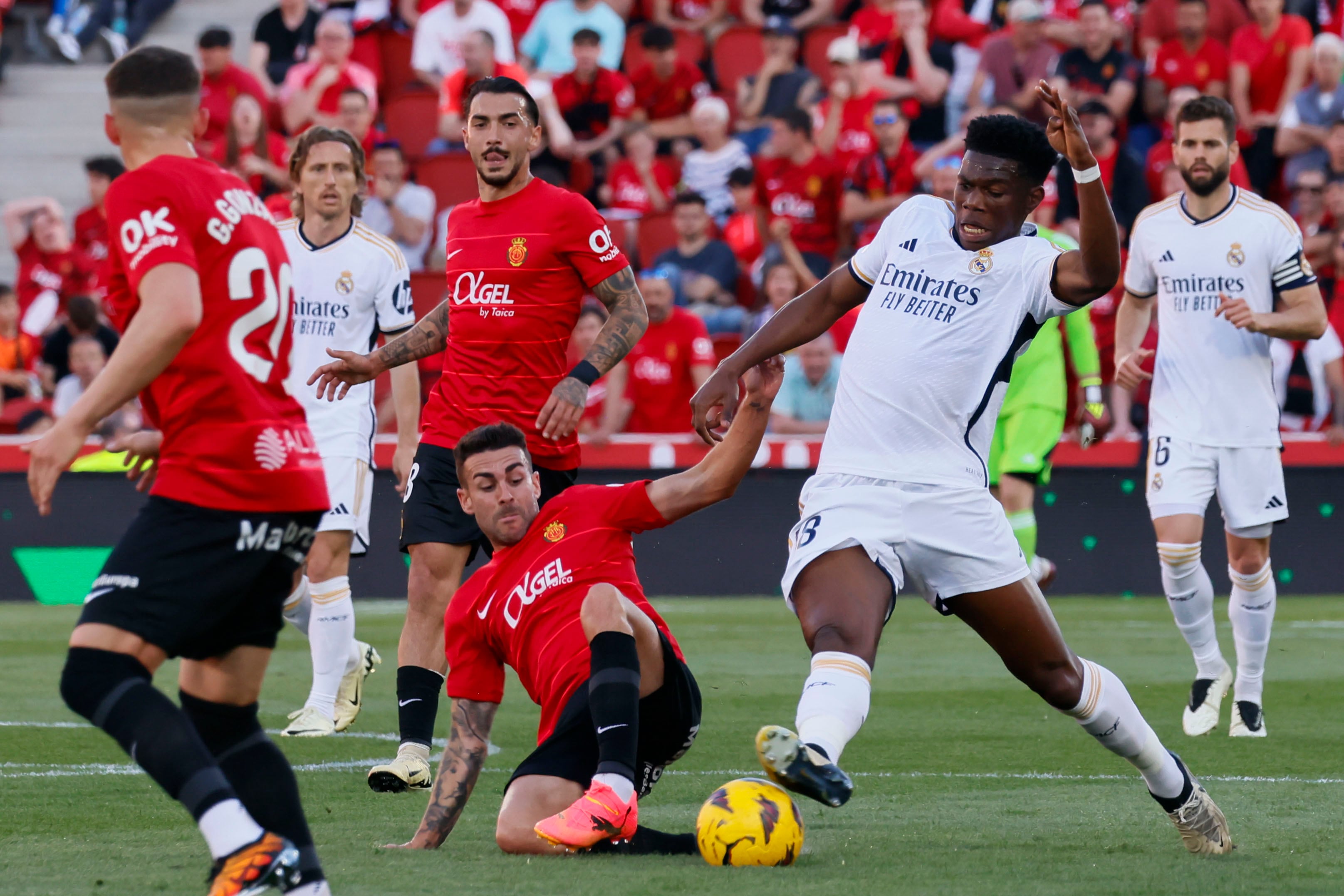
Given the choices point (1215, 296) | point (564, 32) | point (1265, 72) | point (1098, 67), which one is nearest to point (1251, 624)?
point (1215, 296)

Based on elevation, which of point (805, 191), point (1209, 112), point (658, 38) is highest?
point (658, 38)

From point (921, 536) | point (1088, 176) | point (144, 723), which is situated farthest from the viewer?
point (921, 536)

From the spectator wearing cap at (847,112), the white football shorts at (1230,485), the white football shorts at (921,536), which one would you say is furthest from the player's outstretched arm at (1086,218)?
the spectator wearing cap at (847,112)

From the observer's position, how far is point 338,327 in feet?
26.5

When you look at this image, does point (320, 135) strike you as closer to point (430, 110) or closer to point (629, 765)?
point (629, 765)

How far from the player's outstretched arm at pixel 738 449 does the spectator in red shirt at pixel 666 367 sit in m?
8.57

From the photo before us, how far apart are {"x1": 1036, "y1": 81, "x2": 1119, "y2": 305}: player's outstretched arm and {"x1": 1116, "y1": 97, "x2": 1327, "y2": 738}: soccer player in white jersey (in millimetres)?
3074

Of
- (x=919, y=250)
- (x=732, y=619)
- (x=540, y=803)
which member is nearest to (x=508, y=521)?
(x=540, y=803)

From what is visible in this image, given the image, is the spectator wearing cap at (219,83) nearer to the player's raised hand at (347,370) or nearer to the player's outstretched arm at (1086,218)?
the player's raised hand at (347,370)

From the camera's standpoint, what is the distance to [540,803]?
5.00 metres

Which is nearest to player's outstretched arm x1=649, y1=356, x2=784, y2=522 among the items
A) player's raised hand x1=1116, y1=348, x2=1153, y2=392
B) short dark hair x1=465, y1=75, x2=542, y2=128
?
short dark hair x1=465, y1=75, x2=542, y2=128

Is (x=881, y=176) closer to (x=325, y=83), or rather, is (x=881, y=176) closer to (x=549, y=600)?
(x=325, y=83)

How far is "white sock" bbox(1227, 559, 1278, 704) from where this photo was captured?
25.5 ft

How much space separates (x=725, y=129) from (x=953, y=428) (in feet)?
40.0
